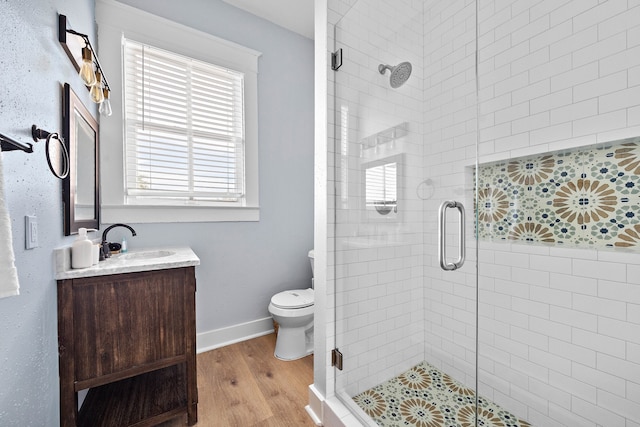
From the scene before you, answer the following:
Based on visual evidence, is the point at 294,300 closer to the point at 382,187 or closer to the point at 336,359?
the point at 336,359

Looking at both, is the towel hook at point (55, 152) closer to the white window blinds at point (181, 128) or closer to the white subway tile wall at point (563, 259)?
the white window blinds at point (181, 128)

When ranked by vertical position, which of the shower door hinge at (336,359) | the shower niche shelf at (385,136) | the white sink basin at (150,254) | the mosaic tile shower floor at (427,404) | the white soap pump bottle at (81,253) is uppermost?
the shower niche shelf at (385,136)

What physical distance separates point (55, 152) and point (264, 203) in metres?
1.48

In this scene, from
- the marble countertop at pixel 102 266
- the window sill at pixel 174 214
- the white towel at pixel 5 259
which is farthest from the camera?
the window sill at pixel 174 214

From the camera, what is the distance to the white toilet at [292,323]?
1.98 m

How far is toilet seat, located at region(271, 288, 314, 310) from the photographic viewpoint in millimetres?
1989

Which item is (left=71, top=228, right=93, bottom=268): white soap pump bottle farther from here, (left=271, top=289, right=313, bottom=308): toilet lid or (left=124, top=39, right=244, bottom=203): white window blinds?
(left=271, top=289, right=313, bottom=308): toilet lid

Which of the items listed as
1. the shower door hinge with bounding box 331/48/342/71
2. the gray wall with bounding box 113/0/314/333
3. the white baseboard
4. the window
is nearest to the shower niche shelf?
the window

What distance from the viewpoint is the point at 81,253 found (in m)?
1.24

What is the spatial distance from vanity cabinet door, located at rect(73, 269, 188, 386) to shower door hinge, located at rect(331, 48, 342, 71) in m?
1.36

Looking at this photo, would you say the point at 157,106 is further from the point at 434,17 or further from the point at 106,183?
the point at 434,17

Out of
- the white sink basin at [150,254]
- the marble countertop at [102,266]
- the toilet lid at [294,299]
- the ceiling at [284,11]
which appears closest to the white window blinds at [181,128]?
the white sink basin at [150,254]

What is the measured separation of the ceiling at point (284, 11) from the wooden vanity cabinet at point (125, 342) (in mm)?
2241

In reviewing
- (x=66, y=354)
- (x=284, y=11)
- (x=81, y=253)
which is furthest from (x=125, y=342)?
(x=284, y=11)
